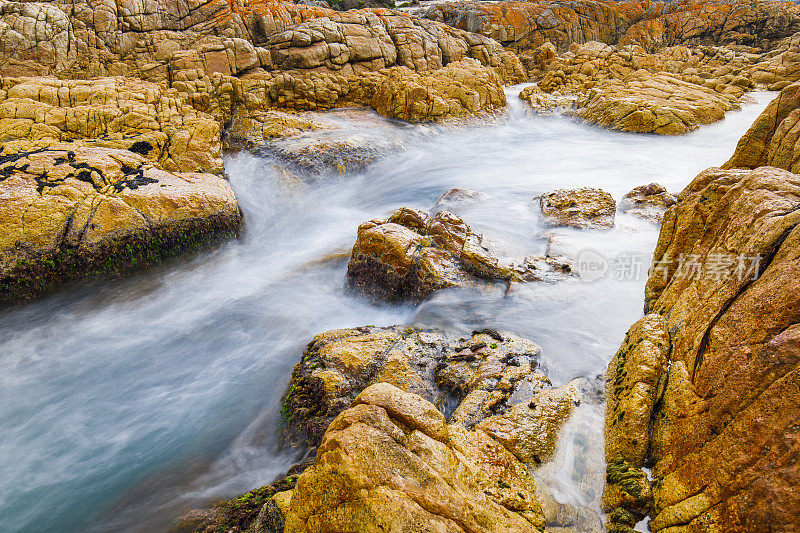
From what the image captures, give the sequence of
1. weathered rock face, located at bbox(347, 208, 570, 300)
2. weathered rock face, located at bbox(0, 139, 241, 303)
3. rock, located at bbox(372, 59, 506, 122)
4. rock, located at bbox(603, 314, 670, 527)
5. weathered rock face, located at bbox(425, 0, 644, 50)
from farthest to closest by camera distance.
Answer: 1. weathered rock face, located at bbox(425, 0, 644, 50)
2. rock, located at bbox(372, 59, 506, 122)
3. weathered rock face, located at bbox(0, 139, 241, 303)
4. weathered rock face, located at bbox(347, 208, 570, 300)
5. rock, located at bbox(603, 314, 670, 527)

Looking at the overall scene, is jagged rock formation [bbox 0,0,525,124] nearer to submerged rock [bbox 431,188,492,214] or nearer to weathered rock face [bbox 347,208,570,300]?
submerged rock [bbox 431,188,492,214]

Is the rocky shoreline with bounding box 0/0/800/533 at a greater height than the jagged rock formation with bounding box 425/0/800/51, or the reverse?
the jagged rock formation with bounding box 425/0/800/51

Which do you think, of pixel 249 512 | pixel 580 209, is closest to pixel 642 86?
pixel 580 209

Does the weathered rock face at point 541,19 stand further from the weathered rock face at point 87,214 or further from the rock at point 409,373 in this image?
the rock at point 409,373

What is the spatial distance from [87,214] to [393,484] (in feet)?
25.9

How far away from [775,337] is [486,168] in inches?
443

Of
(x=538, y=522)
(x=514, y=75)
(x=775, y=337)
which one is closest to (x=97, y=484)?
(x=538, y=522)

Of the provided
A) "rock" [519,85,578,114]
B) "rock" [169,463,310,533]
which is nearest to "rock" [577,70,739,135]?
"rock" [519,85,578,114]

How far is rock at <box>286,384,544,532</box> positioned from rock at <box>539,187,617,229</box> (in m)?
7.04

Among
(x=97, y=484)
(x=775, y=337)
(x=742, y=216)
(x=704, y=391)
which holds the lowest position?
(x=97, y=484)

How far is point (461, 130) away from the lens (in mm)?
16109

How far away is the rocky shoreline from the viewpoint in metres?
2.68

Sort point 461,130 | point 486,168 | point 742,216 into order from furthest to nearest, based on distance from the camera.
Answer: point 461,130
point 486,168
point 742,216

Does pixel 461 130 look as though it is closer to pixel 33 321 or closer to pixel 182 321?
A: pixel 182 321
